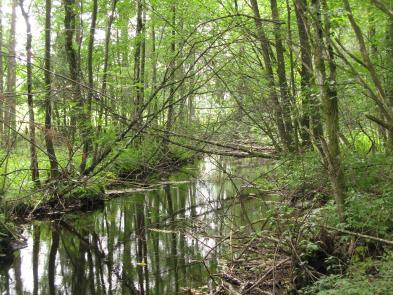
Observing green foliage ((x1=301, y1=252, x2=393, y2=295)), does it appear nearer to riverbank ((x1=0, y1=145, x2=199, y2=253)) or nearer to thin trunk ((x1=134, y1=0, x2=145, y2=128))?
thin trunk ((x1=134, y1=0, x2=145, y2=128))

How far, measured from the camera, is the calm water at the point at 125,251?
6426 millimetres

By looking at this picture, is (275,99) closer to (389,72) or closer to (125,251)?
(389,72)

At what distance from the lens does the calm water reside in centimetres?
643

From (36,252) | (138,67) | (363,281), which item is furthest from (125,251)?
(138,67)

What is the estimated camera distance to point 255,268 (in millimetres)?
5773

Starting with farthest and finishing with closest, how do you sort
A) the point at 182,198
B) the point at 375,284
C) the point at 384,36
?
the point at 182,198 < the point at 384,36 < the point at 375,284

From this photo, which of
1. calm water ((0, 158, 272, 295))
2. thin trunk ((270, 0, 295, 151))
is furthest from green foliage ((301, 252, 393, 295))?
thin trunk ((270, 0, 295, 151))

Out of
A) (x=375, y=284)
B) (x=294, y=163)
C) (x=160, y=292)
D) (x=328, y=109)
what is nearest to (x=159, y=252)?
(x=160, y=292)

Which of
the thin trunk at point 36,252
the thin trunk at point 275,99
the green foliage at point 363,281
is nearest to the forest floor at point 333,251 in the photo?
the green foliage at point 363,281

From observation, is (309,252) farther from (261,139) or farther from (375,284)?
(261,139)

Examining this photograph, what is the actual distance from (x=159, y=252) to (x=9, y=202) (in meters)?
3.47

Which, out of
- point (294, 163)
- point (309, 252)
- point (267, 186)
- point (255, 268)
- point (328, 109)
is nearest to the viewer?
point (309, 252)

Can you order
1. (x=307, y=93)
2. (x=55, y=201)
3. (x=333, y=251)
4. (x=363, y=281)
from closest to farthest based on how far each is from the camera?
(x=363, y=281), (x=333, y=251), (x=307, y=93), (x=55, y=201)

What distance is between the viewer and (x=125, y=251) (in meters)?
7.94
